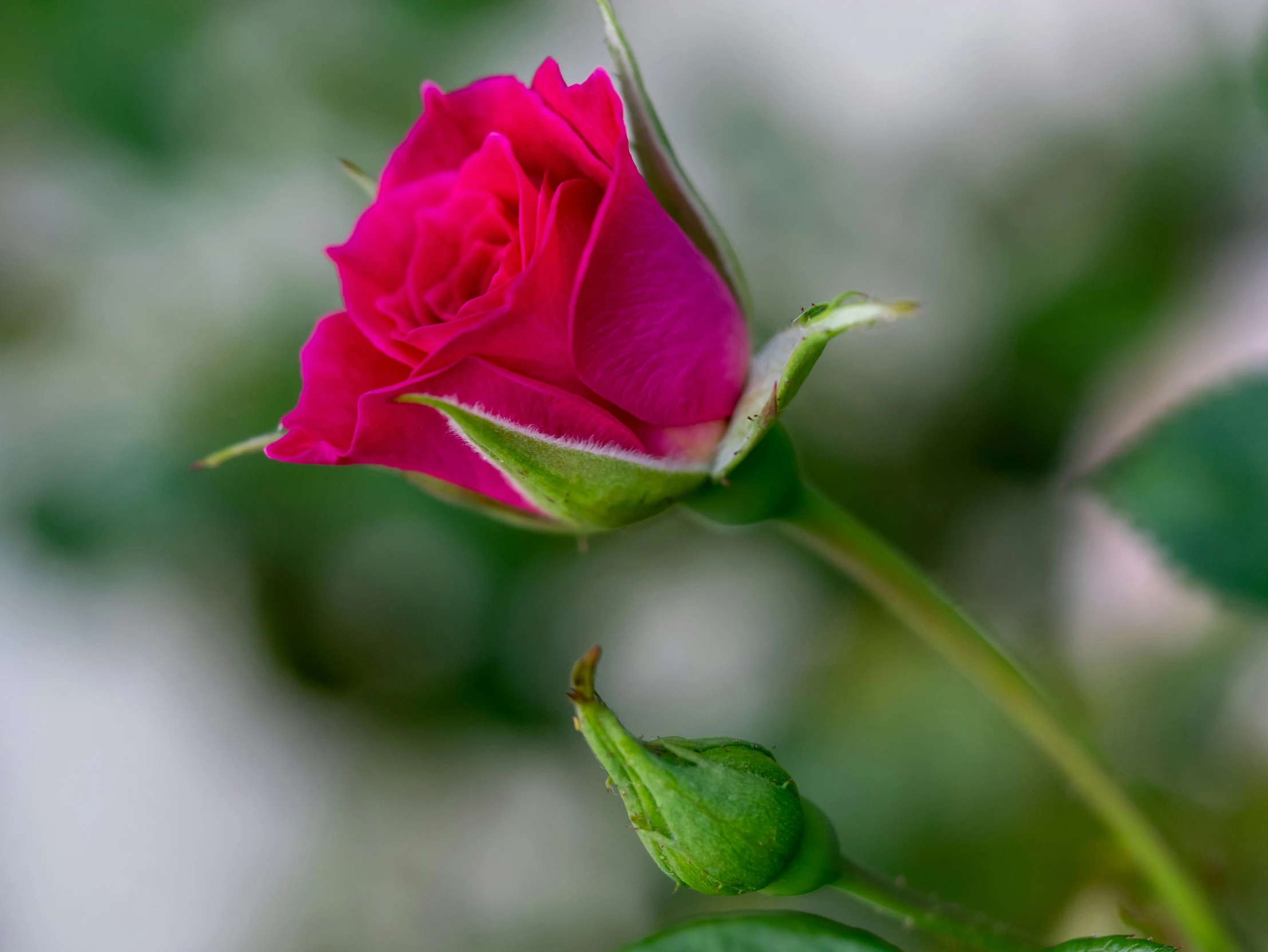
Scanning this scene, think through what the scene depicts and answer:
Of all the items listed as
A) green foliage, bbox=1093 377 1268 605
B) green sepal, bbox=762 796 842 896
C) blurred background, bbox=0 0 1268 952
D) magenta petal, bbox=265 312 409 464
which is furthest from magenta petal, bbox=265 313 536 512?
blurred background, bbox=0 0 1268 952

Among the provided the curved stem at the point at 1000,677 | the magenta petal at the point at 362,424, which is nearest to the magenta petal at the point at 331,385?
the magenta petal at the point at 362,424

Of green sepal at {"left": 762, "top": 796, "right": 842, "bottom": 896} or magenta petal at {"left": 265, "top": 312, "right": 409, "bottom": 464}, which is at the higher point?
magenta petal at {"left": 265, "top": 312, "right": 409, "bottom": 464}

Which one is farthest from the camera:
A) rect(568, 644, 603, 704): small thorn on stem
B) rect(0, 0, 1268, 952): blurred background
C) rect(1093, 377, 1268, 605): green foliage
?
rect(0, 0, 1268, 952): blurred background

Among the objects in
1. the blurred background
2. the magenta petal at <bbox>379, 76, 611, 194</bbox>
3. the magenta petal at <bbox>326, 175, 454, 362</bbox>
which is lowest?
the blurred background

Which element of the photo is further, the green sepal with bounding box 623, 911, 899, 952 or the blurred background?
the blurred background

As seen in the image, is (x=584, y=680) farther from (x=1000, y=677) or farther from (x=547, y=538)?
(x=547, y=538)

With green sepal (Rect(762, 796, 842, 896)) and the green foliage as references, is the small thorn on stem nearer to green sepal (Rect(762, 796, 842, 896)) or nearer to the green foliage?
green sepal (Rect(762, 796, 842, 896))

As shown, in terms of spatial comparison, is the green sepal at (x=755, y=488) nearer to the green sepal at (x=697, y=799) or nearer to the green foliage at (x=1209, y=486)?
the green sepal at (x=697, y=799)
